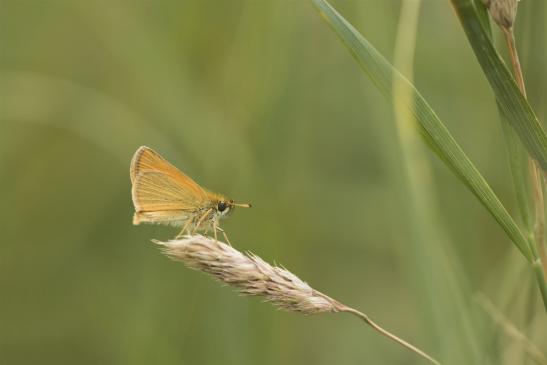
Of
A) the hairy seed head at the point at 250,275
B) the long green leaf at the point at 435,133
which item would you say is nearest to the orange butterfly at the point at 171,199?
the hairy seed head at the point at 250,275

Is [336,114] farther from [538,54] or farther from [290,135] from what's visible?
[538,54]

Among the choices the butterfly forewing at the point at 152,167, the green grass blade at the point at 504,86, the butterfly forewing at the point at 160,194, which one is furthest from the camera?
the butterfly forewing at the point at 160,194

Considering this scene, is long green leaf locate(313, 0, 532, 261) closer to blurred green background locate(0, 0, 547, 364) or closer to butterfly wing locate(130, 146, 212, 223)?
blurred green background locate(0, 0, 547, 364)

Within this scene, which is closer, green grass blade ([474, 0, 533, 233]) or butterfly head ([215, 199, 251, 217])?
green grass blade ([474, 0, 533, 233])

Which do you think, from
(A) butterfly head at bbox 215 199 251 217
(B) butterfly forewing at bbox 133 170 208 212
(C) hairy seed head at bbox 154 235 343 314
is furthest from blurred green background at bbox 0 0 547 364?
(C) hairy seed head at bbox 154 235 343 314

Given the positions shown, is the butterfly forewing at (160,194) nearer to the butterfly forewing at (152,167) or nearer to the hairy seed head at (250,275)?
the butterfly forewing at (152,167)

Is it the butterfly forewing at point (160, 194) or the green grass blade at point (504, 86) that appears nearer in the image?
the green grass blade at point (504, 86)

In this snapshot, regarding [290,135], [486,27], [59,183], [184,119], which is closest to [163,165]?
[290,135]
